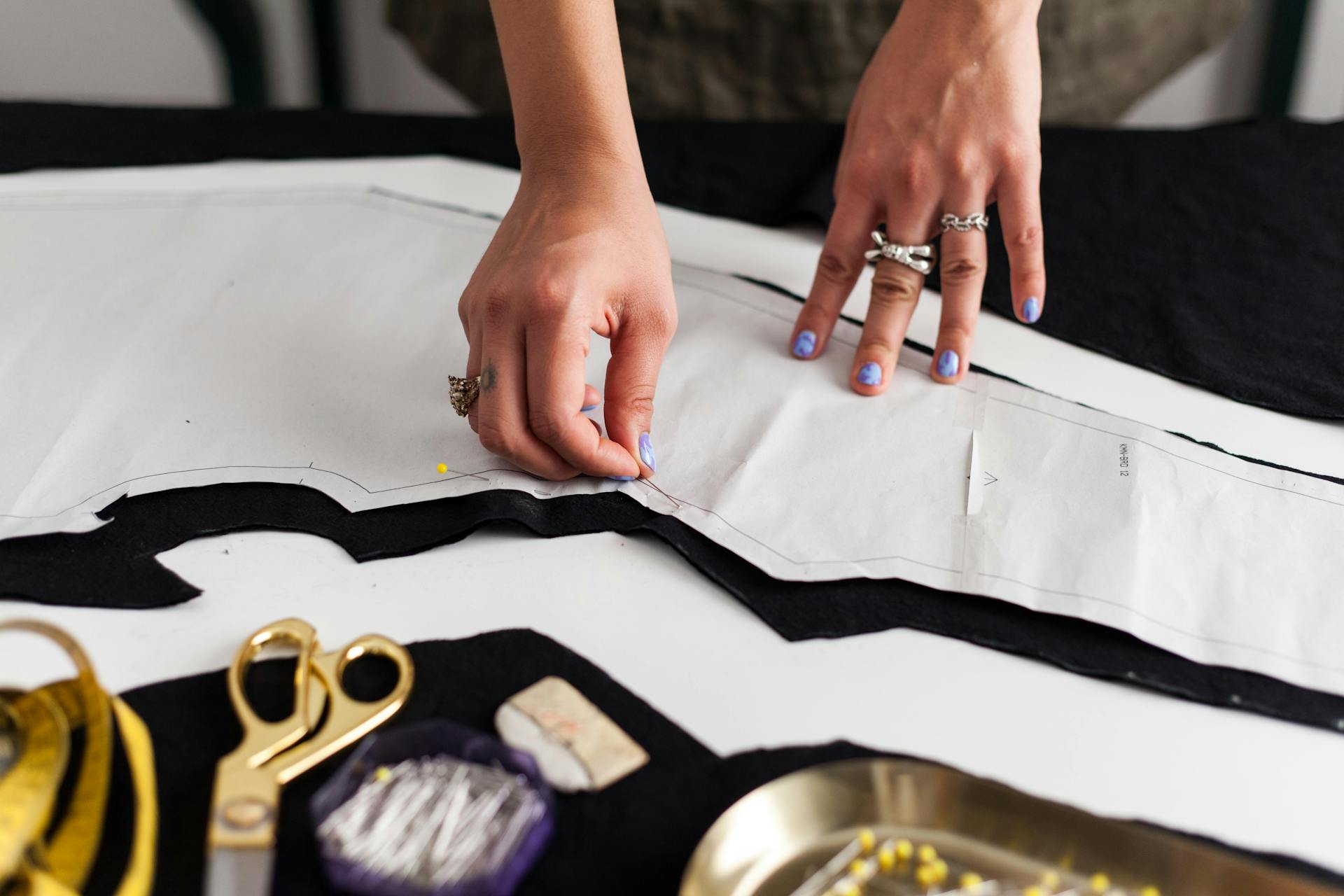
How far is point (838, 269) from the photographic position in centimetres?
83

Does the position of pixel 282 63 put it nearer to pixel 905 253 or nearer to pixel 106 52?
pixel 106 52

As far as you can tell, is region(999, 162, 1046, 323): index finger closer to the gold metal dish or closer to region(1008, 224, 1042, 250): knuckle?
region(1008, 224, 1042, 250): knuckle

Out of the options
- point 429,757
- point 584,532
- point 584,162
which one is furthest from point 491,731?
point 584,162

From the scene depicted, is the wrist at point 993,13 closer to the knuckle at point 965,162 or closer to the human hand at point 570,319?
the knuckle at point 965,162

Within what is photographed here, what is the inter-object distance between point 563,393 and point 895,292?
32 centimetres

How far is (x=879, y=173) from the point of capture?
83 cm

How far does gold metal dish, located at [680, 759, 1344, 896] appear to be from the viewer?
0.40 m

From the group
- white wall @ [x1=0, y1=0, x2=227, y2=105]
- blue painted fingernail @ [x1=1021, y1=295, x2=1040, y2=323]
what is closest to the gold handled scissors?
blue painted fingernail @ [x1=1021, y1=295, x2=1040, y2=323]

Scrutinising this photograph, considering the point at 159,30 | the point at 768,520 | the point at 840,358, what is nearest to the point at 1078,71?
the point at 840,358

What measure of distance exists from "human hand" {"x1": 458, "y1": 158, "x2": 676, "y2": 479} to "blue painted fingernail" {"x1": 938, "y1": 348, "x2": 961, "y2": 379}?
0.71 feet

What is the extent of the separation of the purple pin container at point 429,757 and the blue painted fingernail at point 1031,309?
571mm

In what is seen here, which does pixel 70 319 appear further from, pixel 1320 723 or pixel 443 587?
pixel 1320 723

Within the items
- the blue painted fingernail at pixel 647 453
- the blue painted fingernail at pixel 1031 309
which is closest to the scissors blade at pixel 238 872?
the blue painted fingernail at pixel 647 453

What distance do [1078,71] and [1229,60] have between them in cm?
80
